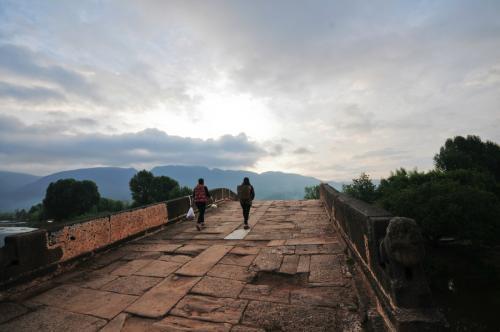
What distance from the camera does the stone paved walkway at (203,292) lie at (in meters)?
3.16

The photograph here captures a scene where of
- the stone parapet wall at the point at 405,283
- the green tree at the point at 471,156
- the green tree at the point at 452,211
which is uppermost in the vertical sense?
the green tree at the point at 471,156

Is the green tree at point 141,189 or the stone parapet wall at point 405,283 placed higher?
Result: the green tree at point 141,189

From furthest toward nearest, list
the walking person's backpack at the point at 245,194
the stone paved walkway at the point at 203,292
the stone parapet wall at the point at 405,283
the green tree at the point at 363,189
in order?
the green tree at the point at 363,189, the walking person's backpack at the point at 245,194, the stone paved walkway at the point at 203,292, the stone parapet wall at the point at 405,283

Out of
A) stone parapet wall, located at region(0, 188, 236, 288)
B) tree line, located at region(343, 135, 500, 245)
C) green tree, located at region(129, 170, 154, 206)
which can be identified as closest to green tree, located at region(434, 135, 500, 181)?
tree line, located at region(343, 135, 500, 245)

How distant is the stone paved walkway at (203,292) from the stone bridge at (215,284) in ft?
0.05

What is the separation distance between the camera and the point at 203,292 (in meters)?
3.95

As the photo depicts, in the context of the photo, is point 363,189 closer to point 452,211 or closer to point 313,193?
point 313,193

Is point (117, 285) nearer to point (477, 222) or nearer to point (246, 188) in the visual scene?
point (246, 188)

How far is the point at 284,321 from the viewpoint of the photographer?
10.3 ft

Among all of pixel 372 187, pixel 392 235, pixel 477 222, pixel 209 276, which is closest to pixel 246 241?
pixel 209 276

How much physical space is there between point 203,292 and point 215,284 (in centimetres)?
30

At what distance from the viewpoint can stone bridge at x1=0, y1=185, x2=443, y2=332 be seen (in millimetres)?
3004

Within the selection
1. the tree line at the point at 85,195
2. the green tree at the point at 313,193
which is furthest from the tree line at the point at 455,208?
the tree line at the point at 85,195

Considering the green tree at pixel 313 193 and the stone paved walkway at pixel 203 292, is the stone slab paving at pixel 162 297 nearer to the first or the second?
the stone paved walkway at pixel 203 292
